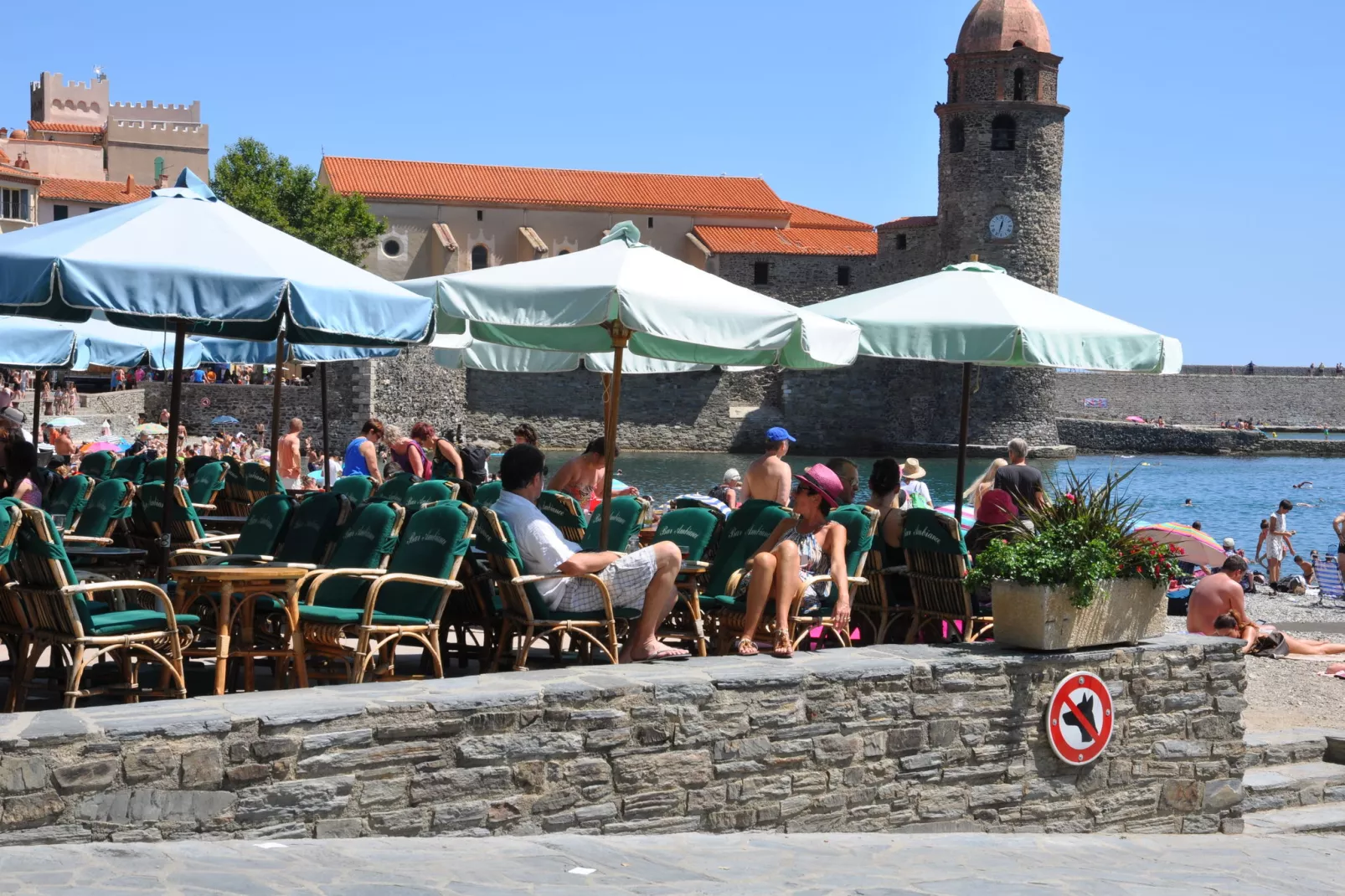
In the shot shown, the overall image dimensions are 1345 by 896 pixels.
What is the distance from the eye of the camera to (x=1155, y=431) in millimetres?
65375

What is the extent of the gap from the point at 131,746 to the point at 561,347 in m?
4.24

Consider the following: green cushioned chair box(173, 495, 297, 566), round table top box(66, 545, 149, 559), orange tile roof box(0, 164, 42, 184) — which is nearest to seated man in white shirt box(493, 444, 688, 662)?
green cushioned chair box(173, 495, 297, 566)

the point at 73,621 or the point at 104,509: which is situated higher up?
the point at 104,509

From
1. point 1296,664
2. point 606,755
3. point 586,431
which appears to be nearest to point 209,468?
point 606,755

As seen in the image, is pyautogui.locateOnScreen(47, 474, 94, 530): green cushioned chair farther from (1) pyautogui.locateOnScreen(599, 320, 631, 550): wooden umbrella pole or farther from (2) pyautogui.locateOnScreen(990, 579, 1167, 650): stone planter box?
(2) pyautogui.locateOnScreen(990, 579, 1167, 650): stone planter box

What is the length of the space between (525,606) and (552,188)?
51.6 m

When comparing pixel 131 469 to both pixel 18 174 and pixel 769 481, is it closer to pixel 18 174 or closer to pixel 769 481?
pixel 769 481

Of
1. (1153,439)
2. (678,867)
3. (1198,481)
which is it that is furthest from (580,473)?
(1153,439)

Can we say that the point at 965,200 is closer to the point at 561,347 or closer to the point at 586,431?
the point at 586,431

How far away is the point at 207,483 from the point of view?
364 inches

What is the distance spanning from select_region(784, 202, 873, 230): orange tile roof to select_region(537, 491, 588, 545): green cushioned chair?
52.2m

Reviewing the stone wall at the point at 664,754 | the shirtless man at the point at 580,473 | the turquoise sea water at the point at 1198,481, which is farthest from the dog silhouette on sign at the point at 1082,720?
the turquoise sea water at the point at 1198,481

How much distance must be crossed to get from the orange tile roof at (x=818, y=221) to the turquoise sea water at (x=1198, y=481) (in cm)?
1060

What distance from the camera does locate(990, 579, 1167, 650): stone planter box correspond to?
626cm
